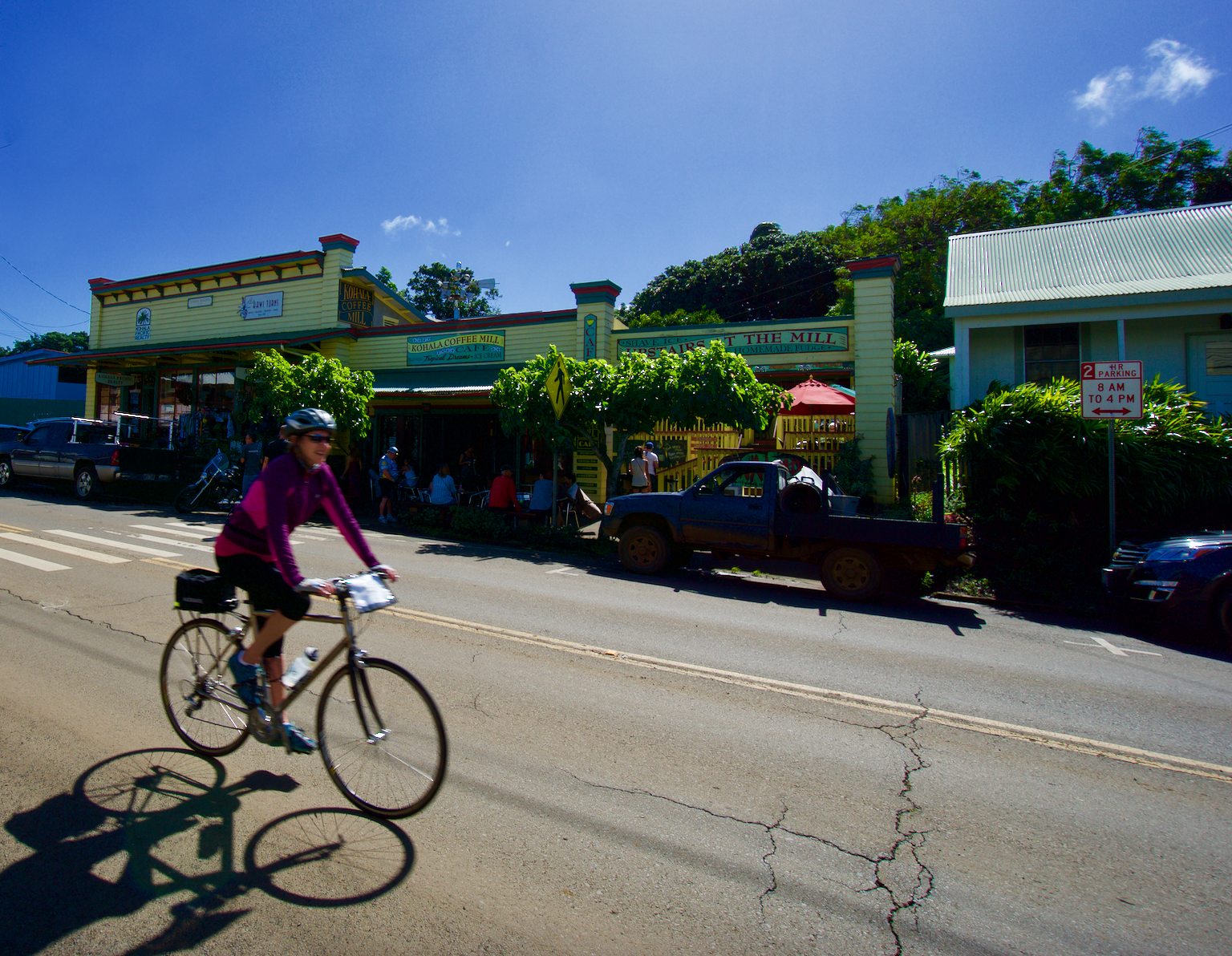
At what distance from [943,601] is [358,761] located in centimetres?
823

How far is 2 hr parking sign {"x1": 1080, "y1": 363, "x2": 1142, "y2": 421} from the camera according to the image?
30.9ft

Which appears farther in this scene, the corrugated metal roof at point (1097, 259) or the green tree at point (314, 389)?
the green tree at point (314, 389)

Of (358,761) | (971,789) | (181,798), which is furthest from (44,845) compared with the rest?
(971,789)

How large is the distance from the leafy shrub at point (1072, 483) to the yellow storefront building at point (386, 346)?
315cm

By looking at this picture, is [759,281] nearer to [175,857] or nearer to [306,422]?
[306,422]

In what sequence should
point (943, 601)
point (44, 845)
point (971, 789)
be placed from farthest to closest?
point (943, 601) → point (971, 789) → point (44, 845)

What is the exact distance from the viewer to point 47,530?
38.8 ft

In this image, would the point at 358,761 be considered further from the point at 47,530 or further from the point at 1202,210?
the point at 1202,210

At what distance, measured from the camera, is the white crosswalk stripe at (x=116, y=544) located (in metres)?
10.2

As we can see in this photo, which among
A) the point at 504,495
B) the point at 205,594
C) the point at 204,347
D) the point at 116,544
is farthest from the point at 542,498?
the point at 204,347

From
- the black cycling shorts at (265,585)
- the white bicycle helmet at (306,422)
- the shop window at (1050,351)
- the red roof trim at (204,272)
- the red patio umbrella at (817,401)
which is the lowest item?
the black cycling shorts at (265,585)

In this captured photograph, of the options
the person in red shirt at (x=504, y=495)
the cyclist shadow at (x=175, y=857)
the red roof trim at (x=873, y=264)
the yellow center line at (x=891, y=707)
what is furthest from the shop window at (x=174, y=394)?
the cyclist shadow at (x=175, y=857)

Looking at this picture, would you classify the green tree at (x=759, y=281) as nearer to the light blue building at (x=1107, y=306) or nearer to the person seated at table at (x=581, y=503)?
the light blue building at (x=1107, y=306)

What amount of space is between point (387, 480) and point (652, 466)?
579 cm
